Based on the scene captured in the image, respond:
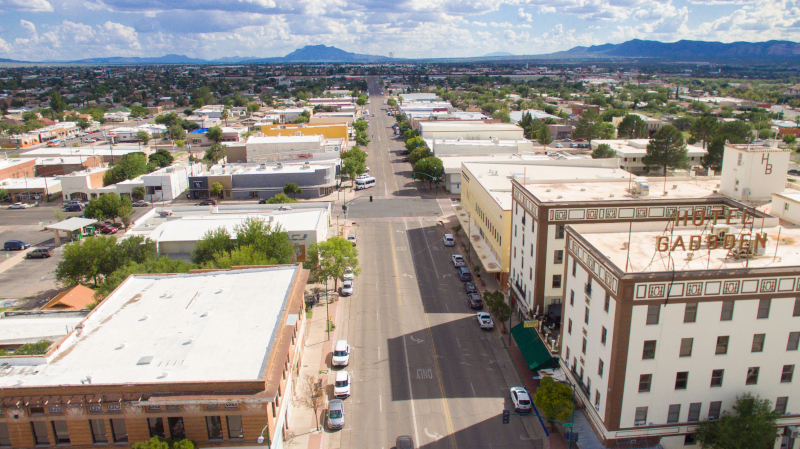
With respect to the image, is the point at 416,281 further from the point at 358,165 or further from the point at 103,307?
the point at 358,165

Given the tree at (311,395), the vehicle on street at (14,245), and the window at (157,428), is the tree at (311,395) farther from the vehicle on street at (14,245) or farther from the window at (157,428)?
the vehicle on street at (14,245)

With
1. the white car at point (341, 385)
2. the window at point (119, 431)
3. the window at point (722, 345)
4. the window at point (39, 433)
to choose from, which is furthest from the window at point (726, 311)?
the window at point (39, 433)

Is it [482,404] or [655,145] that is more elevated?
[655,145]

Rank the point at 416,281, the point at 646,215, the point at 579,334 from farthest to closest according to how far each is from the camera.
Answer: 1. the point at 416,281
2. the point at 646,215
3. the point at 579,334

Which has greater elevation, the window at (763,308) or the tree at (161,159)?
the window at (763,308)

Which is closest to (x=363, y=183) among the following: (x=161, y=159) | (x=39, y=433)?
(x=161, y=159)

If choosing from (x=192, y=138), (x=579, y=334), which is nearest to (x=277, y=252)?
(x=579, y=334)
